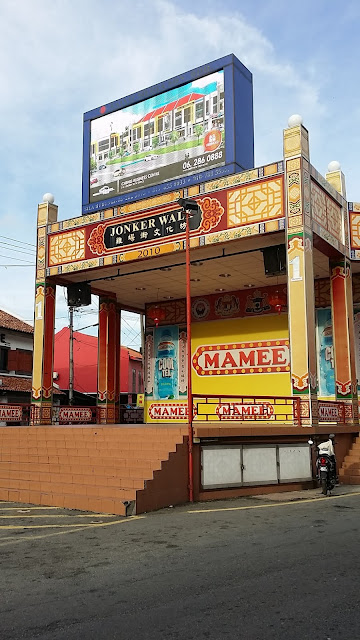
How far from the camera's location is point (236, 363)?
21.5 m

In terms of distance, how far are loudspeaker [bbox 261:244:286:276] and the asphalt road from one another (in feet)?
25.2

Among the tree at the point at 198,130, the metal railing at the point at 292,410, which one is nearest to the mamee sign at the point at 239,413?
the metal railing at the point at 292,410

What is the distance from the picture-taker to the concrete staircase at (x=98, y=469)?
33.5ft

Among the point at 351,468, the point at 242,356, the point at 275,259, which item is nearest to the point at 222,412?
the point at 242,356

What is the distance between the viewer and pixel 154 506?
10.1 m

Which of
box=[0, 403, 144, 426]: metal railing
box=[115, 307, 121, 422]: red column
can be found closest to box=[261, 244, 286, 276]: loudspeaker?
box=[0, 403, 144, 426]: metal railing

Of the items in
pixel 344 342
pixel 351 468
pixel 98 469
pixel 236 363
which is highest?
pixel 344 342

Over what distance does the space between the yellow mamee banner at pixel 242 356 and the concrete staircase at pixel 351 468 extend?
510 cm

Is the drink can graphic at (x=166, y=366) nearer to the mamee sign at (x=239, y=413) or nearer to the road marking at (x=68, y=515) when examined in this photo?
the mamee sign at (x=239, y=413)

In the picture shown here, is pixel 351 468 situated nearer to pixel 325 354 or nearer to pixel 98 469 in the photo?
pixel 325 354

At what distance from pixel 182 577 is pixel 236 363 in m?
15.9

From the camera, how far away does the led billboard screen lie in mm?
16625

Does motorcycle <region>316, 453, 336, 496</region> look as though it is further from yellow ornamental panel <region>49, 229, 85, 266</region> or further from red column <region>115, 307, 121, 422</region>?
red column <region>115, 307, 121, 422</region>

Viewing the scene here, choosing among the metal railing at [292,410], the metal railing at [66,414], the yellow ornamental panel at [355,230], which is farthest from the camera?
the metal railing at [66,414]
